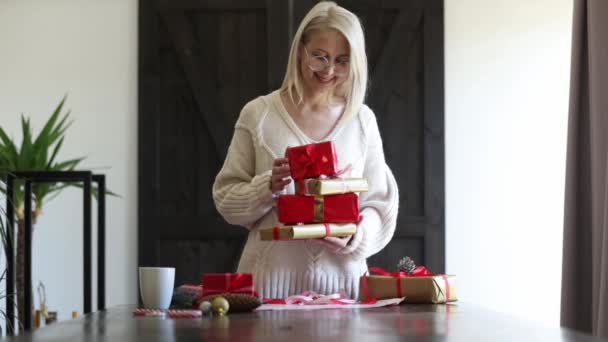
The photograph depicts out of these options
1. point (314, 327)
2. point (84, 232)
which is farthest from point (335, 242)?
point (84, 232)

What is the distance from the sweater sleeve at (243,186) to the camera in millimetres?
2281

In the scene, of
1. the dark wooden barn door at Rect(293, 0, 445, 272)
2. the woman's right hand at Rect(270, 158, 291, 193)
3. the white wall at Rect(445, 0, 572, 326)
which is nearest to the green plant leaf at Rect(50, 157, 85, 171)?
the dark wooden barn door at Rect(293, 0, 445, 272)

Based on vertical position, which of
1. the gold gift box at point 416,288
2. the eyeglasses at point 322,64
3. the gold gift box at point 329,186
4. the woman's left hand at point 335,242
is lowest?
the gold gift box at point 416,288

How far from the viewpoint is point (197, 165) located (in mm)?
5129

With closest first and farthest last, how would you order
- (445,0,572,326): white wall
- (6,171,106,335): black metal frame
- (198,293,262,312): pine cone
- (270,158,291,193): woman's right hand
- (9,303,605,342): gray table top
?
1. (9,303,605,342): gray table top
2. (198,293,262,312): pine cone
3. (270,158,291,193): woman's right hand
4. (6,171,106,335): black metal frame
5. (445,0,572,326): white wall

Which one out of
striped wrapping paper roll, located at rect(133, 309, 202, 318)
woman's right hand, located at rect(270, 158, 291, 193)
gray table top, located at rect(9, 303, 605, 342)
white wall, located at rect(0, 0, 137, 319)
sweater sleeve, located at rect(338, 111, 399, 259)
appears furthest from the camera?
white wall, located at rect(0, 0, 137, 319)

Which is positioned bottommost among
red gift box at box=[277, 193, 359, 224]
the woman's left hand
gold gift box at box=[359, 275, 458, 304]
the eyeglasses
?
gold gift box at box=[359, 275, 458, 304]

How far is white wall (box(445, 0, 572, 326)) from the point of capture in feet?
16.5

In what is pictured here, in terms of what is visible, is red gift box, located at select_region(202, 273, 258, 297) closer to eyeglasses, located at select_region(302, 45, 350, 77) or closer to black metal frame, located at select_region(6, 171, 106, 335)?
eyeglasses, located at select_region(302, 45, 350, 77)

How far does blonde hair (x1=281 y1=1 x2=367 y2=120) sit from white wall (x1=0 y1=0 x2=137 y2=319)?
113 inches

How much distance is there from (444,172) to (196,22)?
1612mm

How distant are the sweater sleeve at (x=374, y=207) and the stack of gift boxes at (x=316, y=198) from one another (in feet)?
0.47

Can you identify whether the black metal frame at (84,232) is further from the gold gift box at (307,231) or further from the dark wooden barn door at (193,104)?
the dark wooden barn door at (193,104)

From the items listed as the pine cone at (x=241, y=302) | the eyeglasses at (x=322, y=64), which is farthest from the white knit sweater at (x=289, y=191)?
the pine cone at (x=241, y=302)
